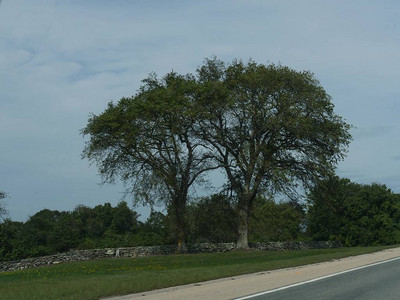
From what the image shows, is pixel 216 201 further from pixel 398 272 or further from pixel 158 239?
A: pixel 398 272

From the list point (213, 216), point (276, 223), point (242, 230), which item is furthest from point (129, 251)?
point (276, 223)

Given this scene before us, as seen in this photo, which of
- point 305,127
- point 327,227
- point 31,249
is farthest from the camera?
point 327,227

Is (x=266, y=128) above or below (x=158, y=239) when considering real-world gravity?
above

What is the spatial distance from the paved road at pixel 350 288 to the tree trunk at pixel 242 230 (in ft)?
77.2

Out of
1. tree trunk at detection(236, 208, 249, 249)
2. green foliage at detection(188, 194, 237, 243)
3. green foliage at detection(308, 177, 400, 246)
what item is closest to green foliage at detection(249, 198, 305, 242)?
green foliage at detection(308, 177, 400, 246)

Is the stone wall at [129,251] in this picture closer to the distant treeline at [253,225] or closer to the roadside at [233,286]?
the distant treeline at [253,225]

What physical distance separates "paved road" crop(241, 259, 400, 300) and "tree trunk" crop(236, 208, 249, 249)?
2352cm

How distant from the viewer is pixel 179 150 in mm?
40125

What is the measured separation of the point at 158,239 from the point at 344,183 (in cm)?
2081

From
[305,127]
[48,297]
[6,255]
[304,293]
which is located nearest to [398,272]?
[304,293]

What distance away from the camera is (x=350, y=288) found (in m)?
13.4

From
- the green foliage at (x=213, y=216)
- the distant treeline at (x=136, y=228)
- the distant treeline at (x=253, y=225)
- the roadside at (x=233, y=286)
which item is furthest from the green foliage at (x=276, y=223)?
the roadside at (x=233, y=286)

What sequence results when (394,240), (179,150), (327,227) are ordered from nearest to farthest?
(179,150), (394,240), (327,227)

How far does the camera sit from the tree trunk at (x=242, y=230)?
4069 cm
